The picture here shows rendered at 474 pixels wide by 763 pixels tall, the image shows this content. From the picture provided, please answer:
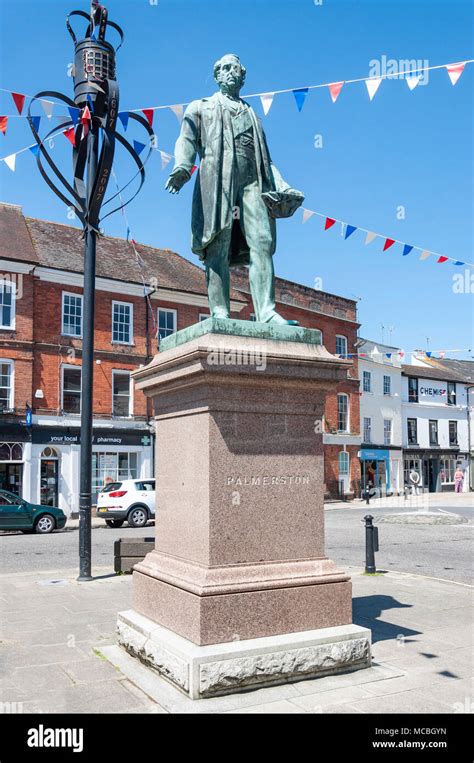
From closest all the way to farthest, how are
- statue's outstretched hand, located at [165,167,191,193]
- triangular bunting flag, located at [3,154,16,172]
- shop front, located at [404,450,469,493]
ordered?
1. statue's outstretched hand, located at [165,167,191,193]
2. triangular bunting flag, located at [3,154,16,172]
3. shop front, located at [404,450,469,493]

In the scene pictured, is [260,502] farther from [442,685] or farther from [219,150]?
[219,150]

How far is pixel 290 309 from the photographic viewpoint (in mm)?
36656

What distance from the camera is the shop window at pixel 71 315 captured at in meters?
26.9

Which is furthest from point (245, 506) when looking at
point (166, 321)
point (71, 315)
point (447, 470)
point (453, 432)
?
point (453, 432)

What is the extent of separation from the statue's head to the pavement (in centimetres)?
484

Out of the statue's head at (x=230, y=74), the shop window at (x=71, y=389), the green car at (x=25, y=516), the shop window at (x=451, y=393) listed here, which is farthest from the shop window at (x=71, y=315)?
the shop window at (x=451, y=393)

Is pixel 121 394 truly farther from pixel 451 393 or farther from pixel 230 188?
pixel 451 393

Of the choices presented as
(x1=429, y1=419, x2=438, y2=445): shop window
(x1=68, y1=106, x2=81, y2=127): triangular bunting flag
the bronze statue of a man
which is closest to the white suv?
(x1=68, y1=106, x2=81, y2=127): triangular bunting flag

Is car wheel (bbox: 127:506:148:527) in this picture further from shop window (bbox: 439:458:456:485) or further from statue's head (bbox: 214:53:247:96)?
shop window (bbox: 439:458:456:485)

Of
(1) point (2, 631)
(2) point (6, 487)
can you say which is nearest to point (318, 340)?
(1) point (2, 631)

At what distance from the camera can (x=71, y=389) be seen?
2698 cm

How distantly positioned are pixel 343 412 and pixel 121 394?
51.8 ft

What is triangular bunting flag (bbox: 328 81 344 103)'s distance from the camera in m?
9.85
